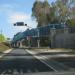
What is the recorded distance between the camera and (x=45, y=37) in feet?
492

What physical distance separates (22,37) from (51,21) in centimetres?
3301

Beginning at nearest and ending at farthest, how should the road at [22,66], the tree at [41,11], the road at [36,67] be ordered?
the road at [36,67] → the road at [22,66] → the tree at [41,11]

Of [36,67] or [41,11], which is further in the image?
[41,11]

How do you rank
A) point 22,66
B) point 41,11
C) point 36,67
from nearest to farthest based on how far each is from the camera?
1. point 36,67
2. point 22,66
3. point 41,11

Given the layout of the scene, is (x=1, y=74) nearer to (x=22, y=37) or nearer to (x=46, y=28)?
(x=46, y=28)

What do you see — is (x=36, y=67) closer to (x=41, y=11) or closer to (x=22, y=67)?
(x=22, y=67)

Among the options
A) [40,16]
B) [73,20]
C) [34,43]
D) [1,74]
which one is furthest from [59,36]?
[1,74]

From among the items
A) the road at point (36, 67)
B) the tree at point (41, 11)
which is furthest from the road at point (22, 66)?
the tree at point (41, 11)

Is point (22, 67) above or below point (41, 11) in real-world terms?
below

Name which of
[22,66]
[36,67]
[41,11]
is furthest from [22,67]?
[41,11]

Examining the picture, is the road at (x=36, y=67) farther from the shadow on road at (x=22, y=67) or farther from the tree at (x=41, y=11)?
the tree at (x=41, y=11)

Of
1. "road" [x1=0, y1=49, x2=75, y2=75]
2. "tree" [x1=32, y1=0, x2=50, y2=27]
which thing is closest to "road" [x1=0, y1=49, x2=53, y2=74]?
"road" [x1=0, y1=49, x2=75, y2=75]

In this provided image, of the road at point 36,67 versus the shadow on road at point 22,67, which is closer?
the road at point 36,67

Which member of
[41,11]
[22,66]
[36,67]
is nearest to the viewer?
[36,67]
